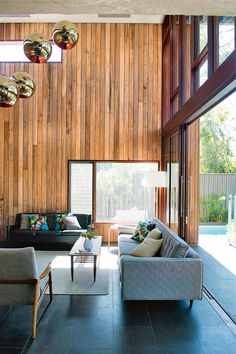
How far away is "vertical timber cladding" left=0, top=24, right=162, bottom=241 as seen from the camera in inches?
276

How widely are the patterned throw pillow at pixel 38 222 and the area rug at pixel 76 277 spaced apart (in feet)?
2.77

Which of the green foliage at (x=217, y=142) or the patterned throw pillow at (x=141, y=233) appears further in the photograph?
the green foliage at (x=217, y=142)

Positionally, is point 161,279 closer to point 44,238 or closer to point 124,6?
point 124,6

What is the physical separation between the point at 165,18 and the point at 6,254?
6.47 m

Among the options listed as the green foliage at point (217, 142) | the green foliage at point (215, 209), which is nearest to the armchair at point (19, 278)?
the green foliage at point (215, 209)

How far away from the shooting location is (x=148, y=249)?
12.6 ft

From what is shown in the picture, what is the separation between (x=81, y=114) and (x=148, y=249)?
171 inches

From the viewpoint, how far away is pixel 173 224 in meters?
5.84

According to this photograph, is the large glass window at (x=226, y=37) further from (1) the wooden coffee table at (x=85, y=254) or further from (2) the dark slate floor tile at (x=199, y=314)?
(1) the wooden coffee table at (x=85, y=254)

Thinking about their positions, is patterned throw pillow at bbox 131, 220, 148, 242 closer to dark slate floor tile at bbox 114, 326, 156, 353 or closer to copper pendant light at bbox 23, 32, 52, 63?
dark slate floor tile at bbox 114, 326, 156, 353

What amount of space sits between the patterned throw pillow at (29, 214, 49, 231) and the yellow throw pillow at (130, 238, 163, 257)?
10.6 feet

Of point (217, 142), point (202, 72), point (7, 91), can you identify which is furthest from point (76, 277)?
point (217, 142)

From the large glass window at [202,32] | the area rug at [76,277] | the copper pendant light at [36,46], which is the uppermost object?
the large glass window at [202,32]

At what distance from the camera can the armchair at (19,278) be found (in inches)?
109
